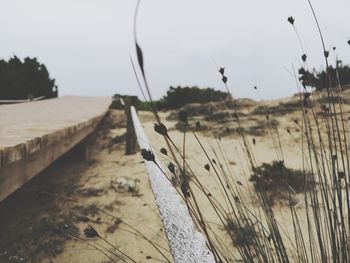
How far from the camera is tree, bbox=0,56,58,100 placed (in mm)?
14355

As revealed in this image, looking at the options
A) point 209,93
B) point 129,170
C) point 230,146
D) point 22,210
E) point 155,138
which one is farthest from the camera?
point 209,93

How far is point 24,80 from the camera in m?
14.8

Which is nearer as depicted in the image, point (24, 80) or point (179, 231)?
point (179, 231)

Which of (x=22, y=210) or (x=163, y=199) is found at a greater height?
(x=163, y=199)

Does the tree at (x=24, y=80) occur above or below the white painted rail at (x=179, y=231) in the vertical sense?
above

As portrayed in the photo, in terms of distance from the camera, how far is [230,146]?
22.1ft

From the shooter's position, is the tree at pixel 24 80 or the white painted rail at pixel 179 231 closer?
the white painted rail at pixel 179 231

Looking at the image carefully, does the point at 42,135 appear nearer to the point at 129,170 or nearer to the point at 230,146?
the point at 129,170

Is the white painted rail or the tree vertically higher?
the tree

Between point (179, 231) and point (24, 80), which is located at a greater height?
point (24, 80)

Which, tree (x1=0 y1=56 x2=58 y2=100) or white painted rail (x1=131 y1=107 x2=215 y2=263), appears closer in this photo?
white painted rail (x1=131 y1=107 x2=215 y2=263)

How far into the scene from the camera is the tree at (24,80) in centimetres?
1435

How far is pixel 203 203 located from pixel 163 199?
2.59 meters

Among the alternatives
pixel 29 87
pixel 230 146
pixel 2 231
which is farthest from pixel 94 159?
pixel 29 87
